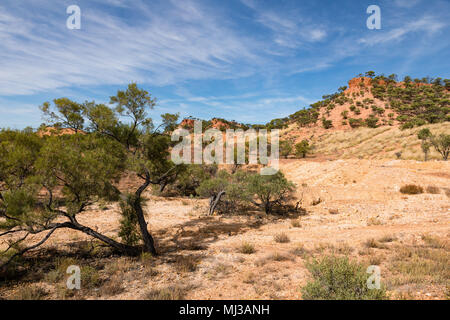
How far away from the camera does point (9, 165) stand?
593 cm

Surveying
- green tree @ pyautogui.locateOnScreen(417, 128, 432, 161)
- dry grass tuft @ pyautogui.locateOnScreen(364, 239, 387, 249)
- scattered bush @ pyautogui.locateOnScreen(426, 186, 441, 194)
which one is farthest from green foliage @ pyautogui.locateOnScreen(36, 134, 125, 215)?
green tree @ pyautogui.locateOnScreen(417, 128, 432, 161)

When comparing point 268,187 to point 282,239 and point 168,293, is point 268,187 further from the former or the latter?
point 168,293

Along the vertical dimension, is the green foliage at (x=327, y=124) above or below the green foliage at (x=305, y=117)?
below

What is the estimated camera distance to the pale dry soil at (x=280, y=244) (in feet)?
17.7

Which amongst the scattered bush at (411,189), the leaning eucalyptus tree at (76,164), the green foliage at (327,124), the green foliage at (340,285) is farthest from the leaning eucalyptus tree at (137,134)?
the green foliage at (327,124)

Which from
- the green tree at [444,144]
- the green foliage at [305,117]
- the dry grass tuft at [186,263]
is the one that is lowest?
the dry grass tuft at [186,263]

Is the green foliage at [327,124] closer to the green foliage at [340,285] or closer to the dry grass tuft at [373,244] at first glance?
the dry grass tuft at [373,244]

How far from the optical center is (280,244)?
352 inches

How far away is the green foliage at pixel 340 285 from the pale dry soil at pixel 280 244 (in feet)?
2.10

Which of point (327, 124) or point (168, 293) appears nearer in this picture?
point (168, 293)

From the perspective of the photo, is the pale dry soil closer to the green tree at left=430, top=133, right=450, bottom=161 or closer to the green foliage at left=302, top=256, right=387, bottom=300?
the green foliage at left=302, top=256, right=387, bottom=300

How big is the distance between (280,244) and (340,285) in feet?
14.6

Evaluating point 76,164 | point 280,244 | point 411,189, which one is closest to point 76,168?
point 76,164
